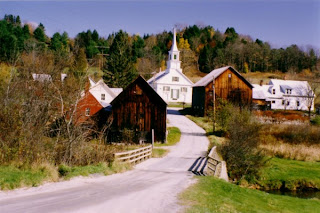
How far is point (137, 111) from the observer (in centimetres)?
3931

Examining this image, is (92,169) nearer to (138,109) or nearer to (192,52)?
(138,109)

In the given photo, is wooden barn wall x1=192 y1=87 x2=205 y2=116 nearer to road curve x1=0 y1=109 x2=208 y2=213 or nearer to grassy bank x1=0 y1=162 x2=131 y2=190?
road curve x1=0 y1=109 x2=208 y2=213

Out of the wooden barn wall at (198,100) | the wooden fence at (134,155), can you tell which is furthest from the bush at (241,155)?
the wooden barn wall at (198,100)

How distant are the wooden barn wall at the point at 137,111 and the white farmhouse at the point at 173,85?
32696 mm

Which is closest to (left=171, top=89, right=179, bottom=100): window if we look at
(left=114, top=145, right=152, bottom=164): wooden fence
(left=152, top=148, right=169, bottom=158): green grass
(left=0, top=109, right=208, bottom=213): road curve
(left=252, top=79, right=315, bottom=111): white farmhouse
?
(left=252, top=79, right=315, bottom=111): white farmhouse

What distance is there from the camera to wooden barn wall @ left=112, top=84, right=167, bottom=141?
127 ft

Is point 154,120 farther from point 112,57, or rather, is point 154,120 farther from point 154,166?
point 112,57

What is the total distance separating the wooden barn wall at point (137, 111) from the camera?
3884 cm

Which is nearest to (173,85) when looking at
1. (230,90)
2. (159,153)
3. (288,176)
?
(230,90)

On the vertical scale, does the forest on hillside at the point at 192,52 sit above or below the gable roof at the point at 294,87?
above

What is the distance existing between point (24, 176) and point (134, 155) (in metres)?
9.86

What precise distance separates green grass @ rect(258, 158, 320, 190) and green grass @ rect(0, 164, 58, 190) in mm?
17509

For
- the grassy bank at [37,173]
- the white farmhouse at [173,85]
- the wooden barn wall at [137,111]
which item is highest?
the white farmhouse at [173,85]

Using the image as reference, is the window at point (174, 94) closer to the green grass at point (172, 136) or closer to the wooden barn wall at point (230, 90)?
the wooden barn wall at point (230, 90)
